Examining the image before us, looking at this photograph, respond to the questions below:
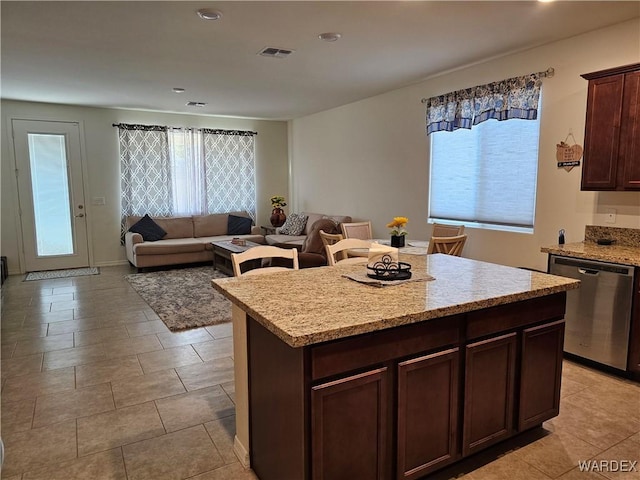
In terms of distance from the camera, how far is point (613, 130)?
10.6ft

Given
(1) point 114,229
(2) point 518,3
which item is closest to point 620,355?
(2) point 518,3

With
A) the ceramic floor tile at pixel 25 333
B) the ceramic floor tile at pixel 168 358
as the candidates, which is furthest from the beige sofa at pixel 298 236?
the ceramic floor tile at pixel 25 333

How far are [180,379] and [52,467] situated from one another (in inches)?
41.3

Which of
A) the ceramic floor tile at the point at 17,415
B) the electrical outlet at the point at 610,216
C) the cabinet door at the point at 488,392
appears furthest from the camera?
the electrical outlet at the point at 610,216

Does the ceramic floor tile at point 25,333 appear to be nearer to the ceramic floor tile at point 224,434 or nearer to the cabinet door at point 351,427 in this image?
the ceramic floor tile at point 224,434

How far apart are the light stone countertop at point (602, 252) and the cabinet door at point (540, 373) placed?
3.53 ft

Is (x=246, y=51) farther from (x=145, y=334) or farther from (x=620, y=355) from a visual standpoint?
(x=620, y=355)

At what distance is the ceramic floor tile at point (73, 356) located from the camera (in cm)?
341

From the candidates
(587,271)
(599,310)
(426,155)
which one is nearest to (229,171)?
(426,155)

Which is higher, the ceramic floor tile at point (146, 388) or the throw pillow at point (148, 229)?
the throw pillow at point (148, 229)

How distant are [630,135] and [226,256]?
4961mm

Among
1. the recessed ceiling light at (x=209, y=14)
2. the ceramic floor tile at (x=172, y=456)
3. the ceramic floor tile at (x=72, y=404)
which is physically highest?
the recessed ceiling light at (x=209, y=14)

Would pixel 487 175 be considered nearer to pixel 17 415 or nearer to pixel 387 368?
pixel 387 368

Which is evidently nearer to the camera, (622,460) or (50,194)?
(622,460)
